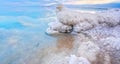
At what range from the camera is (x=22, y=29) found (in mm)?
3750

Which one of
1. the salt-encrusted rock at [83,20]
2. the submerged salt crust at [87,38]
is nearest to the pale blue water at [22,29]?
the submerged salt crust at [87,38]

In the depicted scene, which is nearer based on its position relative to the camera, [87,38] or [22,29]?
[87,38]

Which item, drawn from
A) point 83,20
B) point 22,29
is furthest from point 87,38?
point 22,29

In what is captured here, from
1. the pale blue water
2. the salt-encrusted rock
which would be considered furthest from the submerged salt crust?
the pale blue water

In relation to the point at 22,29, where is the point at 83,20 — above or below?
above

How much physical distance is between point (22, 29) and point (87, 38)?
1.16 meters

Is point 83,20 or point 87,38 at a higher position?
point 83,20

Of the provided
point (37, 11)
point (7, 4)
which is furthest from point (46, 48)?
point (7, 4)

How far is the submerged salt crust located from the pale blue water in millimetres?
253

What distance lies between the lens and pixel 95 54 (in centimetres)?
254

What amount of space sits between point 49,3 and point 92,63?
3177 mm

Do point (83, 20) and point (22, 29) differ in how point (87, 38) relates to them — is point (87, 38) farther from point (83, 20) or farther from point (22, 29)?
point (22, 29)

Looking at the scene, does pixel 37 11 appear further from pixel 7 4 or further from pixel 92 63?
pixel 92 63

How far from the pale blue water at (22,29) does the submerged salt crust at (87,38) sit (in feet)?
0.83
